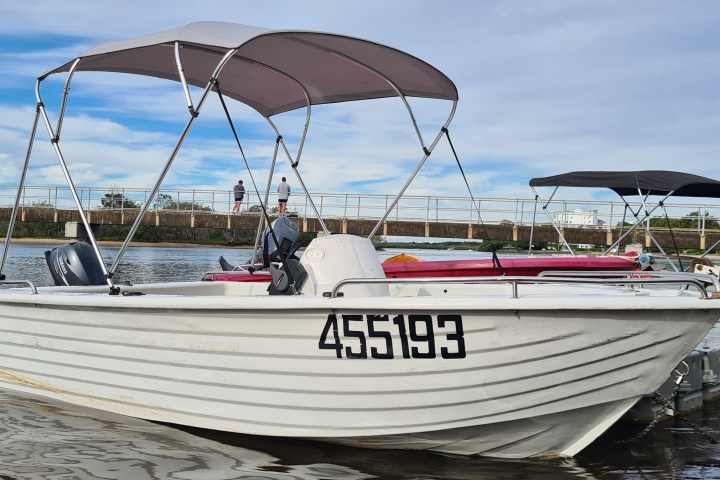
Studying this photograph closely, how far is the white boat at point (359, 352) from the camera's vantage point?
180 inches

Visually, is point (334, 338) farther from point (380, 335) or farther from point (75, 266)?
point (75, 266)

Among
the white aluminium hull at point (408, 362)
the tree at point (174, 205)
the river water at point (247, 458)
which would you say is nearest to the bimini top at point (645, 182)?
the river water at point (247, 458)

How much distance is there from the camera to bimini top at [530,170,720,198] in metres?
11.4

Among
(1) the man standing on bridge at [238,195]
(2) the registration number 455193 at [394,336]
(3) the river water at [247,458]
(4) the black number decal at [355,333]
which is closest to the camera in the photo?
(2) the registration number 455193 at [394,336]

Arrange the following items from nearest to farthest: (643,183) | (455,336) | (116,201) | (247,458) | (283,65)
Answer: (455,336)
(247,458)
(283,65)
(643,183)
(116,201)

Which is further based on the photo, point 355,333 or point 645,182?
point 645,182

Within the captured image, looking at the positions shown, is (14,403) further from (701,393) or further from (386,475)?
(701,393)

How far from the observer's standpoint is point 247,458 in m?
5.17

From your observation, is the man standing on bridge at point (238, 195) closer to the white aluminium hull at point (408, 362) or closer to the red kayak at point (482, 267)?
the red kayak at point (482, 267)

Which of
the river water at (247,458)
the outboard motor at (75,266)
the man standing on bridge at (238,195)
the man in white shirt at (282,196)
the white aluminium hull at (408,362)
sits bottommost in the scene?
the river water at (247,458)

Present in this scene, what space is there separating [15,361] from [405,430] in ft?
11.2

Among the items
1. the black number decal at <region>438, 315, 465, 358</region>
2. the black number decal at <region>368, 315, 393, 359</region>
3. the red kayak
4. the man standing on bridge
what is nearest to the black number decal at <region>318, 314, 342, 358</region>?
the black number decal at <region>368, 315, 393, 359</region>

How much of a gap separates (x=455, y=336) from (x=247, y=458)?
162cm

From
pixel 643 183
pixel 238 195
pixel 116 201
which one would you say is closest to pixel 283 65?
pixel 643 183
